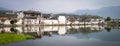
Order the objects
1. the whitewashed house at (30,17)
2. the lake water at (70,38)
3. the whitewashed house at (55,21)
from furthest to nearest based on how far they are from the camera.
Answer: the whitewashed house at (55,21)
the whitewashed house at (30,17)
the lake water at (70,38)

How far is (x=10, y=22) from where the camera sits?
189ft

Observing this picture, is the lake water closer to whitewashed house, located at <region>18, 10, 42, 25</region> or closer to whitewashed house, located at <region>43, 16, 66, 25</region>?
whitewashed house, located at <region>18, 10, 42, 25</region>

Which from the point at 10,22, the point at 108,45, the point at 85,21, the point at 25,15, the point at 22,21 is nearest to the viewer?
the point at 108,45

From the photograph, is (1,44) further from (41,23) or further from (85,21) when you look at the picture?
(85,21)

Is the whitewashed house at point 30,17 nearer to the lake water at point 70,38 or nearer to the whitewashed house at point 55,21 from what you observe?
the whitewashed house at point 55,21

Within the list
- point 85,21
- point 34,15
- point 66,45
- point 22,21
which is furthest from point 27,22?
point 66,45

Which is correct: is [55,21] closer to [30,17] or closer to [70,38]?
[30,17]

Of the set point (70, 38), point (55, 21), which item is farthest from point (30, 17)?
point (70, 38)

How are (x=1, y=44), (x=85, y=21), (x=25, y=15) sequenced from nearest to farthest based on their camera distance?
(x=1, y=44) → (x=25, y=15) → (x=85, y=21)

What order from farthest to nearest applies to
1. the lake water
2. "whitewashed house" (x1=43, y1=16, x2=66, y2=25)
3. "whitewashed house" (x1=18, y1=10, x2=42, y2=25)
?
"whitewashed house" (x1=43, y1=16, x2=66, y2=25) → "whitewashed house" (x1=18, y1=10, x2=42, y2=25) → the lake water

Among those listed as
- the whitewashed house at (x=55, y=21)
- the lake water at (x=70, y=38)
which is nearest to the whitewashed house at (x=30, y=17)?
the whitewashed house at (x=55, y=21)

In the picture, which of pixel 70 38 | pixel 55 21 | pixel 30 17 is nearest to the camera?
pixel 70 38

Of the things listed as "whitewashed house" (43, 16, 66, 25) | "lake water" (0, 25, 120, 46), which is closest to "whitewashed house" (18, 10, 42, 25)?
"whitewashed house" (43, 16, 66, 25)

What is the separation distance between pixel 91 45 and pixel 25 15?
158 ft
